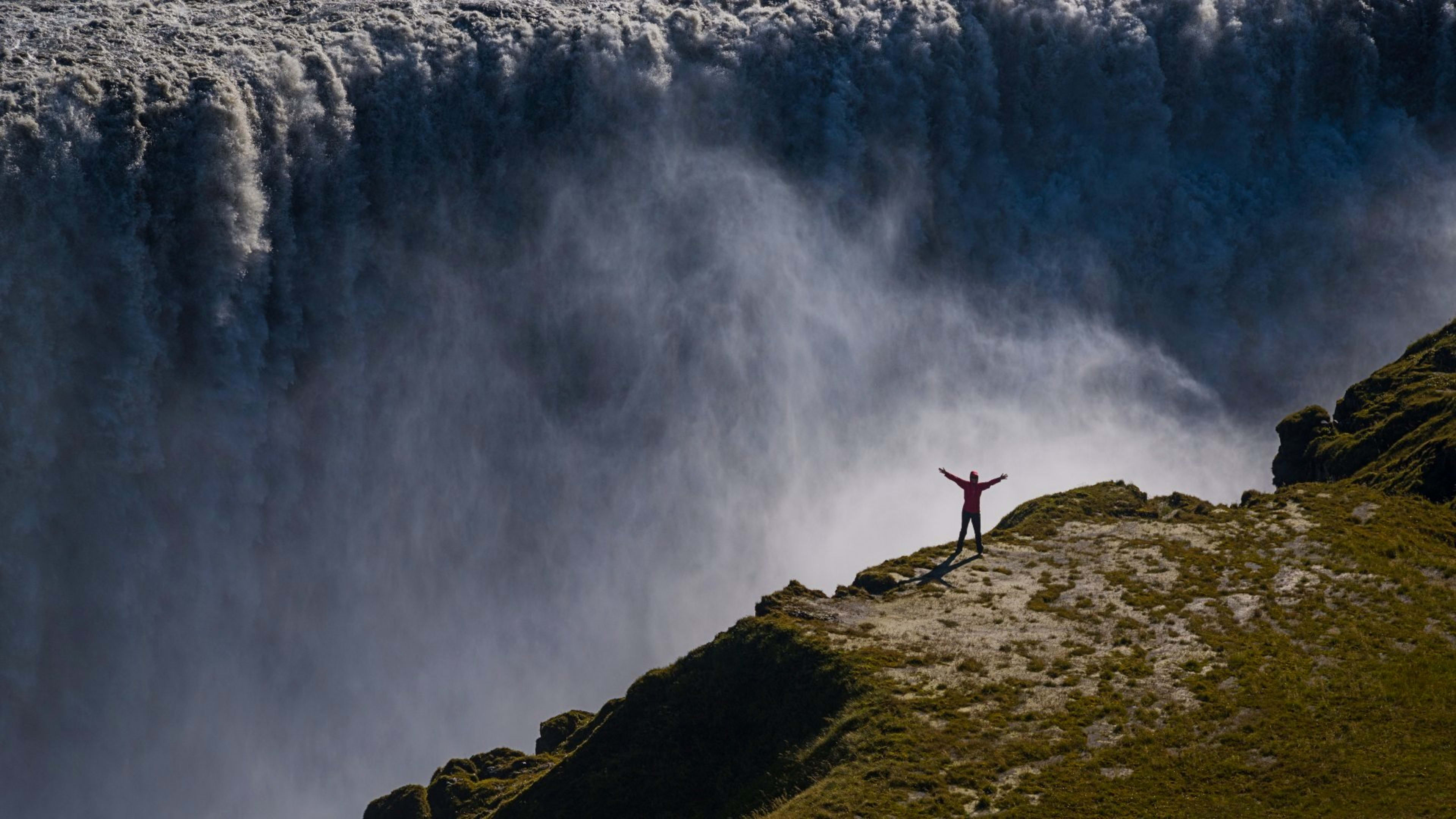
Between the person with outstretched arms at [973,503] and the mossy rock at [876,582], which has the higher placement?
the person with outstretched arms at [973,503]

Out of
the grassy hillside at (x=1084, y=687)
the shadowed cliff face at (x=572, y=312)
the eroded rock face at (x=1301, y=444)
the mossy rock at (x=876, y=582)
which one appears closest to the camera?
the grassy hillside at (x=1084, y=687)

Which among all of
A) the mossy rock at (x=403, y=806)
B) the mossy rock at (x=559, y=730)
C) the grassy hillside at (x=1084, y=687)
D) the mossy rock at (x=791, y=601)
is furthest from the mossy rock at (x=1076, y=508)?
the mossy rock at (x=403, y=806)

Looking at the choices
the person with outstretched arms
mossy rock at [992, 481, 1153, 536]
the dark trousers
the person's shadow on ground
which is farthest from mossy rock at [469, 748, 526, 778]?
mossy rock at [992, 481, 1153, 536]

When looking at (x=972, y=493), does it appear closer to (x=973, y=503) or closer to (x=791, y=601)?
(x=973, y=503)

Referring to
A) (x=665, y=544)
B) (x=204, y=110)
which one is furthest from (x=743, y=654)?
(x=204, y=110)

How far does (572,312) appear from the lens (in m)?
75.7

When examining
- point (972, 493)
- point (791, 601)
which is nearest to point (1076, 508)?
point (972, 493)

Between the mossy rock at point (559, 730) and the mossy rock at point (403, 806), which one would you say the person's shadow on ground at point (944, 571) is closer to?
the mossy rock at point (559, 730)

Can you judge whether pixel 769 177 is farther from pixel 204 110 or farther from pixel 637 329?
pixel 204 110

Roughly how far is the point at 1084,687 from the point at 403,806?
21.6 m

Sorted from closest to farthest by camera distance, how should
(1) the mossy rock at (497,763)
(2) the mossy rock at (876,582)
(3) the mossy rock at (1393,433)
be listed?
(2) the mossy rock at (876,582), (3) the mossy rock at (1393,433), (1) the mossy rock at (497,763)

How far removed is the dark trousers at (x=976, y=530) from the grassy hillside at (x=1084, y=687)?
52cm

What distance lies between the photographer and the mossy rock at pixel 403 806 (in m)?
44.1

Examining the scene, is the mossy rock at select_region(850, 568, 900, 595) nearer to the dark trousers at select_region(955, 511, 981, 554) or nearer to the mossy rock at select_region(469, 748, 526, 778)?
the dark trousers at select_region(955, 511, 981, 554)
